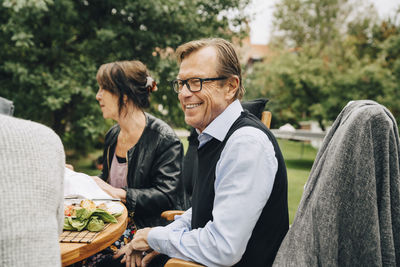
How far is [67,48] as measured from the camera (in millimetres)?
6414

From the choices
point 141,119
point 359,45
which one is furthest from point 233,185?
point 359,45

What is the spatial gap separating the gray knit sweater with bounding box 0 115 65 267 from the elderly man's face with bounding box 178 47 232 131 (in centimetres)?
98

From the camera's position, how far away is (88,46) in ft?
19.9

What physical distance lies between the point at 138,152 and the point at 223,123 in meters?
1.15

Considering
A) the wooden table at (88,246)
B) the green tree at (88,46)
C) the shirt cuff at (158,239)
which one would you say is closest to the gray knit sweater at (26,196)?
the wooden table at (88,246)

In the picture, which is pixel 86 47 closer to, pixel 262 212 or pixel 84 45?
pixel 84 45

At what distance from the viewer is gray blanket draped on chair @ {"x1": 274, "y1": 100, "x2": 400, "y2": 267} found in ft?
3.82

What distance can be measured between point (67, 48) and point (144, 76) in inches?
179

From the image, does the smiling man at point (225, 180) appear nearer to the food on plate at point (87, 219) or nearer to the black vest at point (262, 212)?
the black vest at point (262, 212)

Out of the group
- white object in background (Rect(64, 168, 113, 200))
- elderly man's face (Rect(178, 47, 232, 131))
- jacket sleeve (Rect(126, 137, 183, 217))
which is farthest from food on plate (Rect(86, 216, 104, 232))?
elderly man's face (Rect(178, 47, 232, 131))

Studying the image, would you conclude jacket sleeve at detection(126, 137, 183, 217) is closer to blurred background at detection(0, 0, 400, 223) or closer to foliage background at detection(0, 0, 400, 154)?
blurred background at detection(0, 0, 400, 223)

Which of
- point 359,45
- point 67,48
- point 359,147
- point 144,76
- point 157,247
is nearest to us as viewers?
point 359,147

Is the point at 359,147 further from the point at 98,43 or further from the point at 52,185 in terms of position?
the point at 98,43

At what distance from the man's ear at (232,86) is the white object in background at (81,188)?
1.07m
